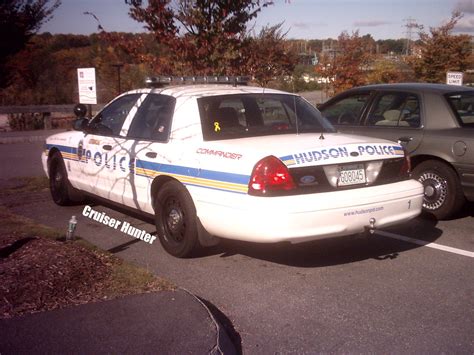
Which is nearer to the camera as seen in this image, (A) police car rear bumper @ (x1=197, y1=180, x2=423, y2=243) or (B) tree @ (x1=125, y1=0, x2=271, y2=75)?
(A) police car rear bumper @ (x1=197, y1=180, x2=423, y2=243)

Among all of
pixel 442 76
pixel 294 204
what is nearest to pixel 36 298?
pixel 294 204

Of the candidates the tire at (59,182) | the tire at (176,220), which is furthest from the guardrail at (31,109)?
the tire at (176,220)

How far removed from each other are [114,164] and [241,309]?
2658mm

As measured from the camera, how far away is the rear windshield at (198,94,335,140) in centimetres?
539

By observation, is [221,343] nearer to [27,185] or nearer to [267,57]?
[27,185]

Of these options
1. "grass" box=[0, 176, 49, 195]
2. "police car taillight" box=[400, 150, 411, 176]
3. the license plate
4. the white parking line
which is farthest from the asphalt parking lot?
"grass" box=[0, 176, 49, 195]

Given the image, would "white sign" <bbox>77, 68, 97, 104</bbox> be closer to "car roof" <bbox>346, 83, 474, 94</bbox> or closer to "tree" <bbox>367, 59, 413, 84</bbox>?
"car roof" <bbox>346, 83, 474, 94</bbox>

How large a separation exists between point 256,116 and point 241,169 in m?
1.29

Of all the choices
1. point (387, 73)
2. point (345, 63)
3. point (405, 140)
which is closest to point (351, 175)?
point (405, 140)

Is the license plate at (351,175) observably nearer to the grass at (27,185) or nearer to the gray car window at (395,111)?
the gray car window at (395,111)

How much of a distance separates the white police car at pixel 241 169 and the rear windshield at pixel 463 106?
1868 millimetres

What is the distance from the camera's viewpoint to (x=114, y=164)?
627cm

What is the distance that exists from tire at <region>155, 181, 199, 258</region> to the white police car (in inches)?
0.4

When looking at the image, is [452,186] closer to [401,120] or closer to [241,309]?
[401,120]
